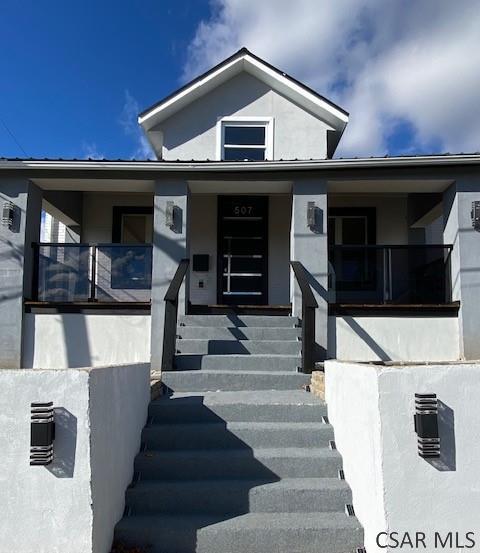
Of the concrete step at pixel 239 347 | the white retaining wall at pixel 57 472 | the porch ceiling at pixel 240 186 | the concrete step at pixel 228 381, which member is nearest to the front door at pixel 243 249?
the porch ceiling at pixel 240 186

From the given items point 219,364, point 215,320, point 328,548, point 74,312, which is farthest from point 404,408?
point 74,312

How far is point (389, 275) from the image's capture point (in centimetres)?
876

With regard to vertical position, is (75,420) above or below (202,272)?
below

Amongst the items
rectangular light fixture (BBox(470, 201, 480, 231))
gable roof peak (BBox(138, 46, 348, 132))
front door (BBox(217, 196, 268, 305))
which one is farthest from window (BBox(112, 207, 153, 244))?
rectangular light fixture (BBox(470, 201, 480, 231))

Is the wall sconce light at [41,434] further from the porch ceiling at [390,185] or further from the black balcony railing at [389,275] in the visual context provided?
the porch ceiling at [390,185]

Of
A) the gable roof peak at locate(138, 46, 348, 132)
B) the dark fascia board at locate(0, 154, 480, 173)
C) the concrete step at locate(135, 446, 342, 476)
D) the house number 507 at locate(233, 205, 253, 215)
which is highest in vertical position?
the gable roof peak at locate(138, 46, 348, 132)

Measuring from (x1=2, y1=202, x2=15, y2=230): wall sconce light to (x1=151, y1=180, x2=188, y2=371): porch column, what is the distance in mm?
2392

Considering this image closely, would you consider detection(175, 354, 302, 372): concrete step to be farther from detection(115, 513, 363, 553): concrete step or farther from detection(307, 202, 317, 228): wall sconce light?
detection(115, 513, 363, 553): concrete step

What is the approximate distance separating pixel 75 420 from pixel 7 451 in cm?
48

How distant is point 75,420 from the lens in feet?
10.5

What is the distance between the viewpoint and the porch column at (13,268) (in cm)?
830

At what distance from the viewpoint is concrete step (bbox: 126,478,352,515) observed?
12.5 ft

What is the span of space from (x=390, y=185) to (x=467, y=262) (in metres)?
1.86

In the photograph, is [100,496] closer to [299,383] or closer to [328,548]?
[328,548]
